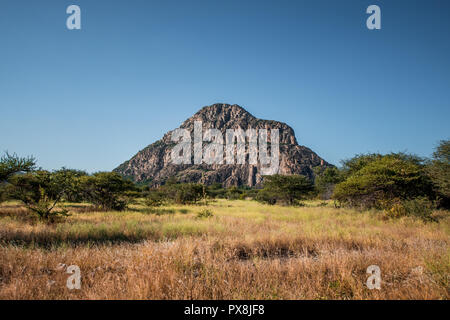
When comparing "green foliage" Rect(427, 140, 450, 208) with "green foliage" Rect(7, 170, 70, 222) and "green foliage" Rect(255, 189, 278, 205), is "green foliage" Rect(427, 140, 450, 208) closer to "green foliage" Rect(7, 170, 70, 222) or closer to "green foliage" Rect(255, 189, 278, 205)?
"green foliage" Rect(255, 189, 278, 205)

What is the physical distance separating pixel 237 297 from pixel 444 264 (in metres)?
4.72

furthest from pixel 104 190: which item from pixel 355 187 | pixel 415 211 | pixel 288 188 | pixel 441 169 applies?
pixel 441 169

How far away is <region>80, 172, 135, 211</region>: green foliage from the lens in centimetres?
1848

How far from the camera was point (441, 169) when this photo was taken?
606 inches

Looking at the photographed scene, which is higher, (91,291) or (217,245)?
(91,291)

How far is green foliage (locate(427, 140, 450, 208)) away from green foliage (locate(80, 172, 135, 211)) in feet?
90.8

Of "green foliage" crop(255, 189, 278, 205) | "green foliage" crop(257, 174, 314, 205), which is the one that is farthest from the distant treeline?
"green foliage" crop(255, 189, 278, 205)

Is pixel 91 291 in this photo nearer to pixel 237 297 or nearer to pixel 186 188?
pixel 237 297

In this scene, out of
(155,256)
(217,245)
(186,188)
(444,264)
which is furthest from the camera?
(186,188)

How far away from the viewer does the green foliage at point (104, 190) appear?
18483 mm

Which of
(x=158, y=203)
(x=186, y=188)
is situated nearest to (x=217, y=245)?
(x=158, y=203)

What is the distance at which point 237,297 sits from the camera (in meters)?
3.18

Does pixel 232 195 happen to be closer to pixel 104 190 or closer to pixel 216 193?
pixel 216 193
